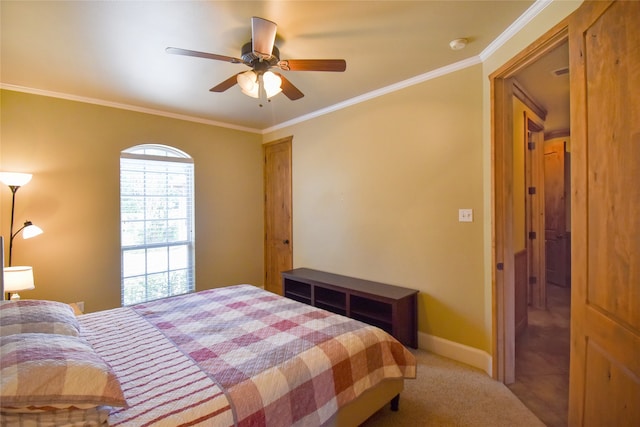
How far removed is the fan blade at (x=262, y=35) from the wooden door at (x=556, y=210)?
4.68 meters

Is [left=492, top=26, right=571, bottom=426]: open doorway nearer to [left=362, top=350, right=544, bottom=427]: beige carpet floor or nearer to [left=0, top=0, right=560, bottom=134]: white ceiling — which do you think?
[left=362, top=350, right=544, bottom=427]: beige carpet floor

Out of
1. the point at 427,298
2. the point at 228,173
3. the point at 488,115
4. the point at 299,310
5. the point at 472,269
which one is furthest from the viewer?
the point at 228,173

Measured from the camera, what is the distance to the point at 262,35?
1710 millimetres

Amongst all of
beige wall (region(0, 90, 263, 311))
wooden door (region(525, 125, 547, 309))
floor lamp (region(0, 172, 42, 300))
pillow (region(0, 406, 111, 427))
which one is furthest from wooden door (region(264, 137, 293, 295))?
pillow (region(0, 406, 111, 427))

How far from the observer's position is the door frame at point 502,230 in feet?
7.21

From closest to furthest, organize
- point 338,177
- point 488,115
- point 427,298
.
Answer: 1. point 488,115
2. point 427,298
3. point 338,177

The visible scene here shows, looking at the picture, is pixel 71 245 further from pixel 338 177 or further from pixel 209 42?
pixel 338 177

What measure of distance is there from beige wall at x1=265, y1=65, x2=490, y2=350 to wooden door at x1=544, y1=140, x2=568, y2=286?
3.03m

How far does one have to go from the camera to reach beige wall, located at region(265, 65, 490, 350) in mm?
2461

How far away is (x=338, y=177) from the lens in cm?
354

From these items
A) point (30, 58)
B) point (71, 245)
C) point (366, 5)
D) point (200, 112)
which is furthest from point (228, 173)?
point (366, 5)

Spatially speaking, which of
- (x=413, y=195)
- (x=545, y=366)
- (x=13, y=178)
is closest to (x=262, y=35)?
(x=413, y=195)

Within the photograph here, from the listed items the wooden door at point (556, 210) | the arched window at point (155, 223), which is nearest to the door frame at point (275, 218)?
the arched window at point (155, 223)

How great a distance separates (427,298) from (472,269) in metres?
0.51
